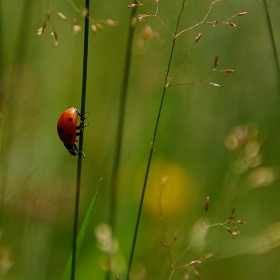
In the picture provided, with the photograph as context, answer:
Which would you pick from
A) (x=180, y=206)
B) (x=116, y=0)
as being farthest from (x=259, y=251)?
(x=116, y=0)

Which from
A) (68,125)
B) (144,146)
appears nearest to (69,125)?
(68,125)

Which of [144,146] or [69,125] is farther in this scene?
[144,146]

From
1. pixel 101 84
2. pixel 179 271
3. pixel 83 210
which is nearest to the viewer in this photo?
pixel 179 271

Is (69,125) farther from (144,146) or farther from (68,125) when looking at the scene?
(144,146)

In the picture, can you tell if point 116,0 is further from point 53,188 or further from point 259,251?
point 259,251
